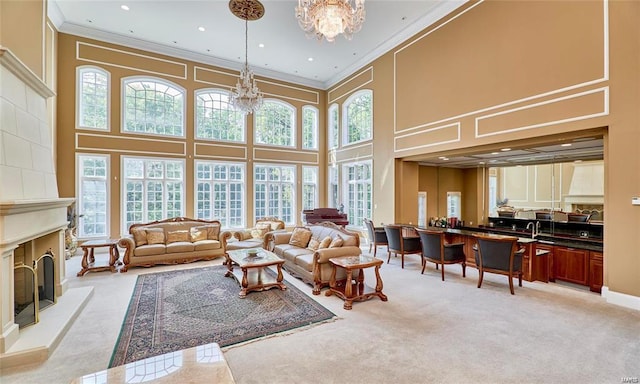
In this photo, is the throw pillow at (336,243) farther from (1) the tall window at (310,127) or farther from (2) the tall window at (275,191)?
(1) the tall window at (310,127)

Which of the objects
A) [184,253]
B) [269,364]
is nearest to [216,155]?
[184,253]

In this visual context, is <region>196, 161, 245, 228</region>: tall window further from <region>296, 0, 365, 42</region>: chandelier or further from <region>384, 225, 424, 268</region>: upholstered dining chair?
<region>296, 0, 365, 42</region>: chandelier

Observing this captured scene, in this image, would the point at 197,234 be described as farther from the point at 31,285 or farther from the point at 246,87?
the point at 246,87

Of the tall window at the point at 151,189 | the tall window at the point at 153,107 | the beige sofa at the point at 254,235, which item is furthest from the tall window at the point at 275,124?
the beige sofa at the point at 254,235

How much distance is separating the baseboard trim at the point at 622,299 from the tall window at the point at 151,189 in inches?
374

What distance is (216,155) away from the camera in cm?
902

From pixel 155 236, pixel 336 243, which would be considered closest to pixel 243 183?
pixel 155 236

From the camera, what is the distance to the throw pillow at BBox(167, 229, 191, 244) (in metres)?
6.61

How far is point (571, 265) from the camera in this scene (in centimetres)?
475

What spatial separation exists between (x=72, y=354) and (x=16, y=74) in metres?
3.07

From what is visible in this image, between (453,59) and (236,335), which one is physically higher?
(453,59)

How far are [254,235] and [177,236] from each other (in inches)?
70.3

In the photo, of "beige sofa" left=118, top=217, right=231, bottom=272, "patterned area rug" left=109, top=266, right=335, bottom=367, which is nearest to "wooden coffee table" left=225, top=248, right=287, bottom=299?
"patterned area rug" left=109, top=266, right=335, bottom=367

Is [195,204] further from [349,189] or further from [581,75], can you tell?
[581,75]
